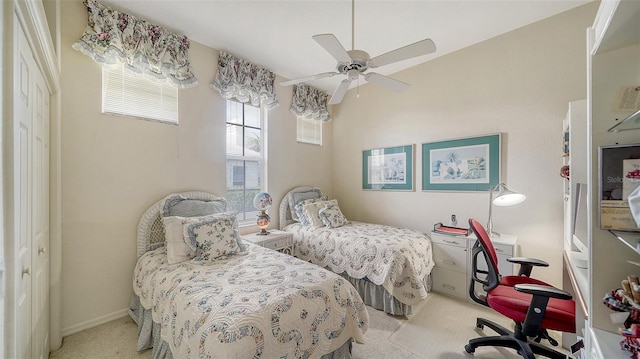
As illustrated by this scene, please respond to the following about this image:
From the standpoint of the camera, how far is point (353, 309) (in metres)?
1.62

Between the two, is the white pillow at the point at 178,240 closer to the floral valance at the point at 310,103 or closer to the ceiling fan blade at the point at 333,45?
the ceiling fan blade at the point at 333,45

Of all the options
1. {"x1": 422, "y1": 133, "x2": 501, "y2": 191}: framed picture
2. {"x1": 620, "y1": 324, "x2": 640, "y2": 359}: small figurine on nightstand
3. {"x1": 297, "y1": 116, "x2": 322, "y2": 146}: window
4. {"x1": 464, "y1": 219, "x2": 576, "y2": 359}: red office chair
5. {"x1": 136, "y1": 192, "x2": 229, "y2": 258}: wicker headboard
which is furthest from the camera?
{"x1": 297, "y1": 116, "x2": 322, "y2": 146}: window

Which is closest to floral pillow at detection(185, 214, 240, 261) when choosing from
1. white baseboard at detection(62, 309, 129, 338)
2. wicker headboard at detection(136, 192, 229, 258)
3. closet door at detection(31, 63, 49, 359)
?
wicker headboard at detection(136, 192, 229, 258)

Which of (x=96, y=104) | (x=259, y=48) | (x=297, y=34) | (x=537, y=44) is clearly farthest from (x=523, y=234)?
(x=96, y=104)

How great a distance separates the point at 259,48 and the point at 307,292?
2721mm

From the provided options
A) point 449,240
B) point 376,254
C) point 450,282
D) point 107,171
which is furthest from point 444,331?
point 107,171

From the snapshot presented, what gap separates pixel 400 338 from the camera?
2.00 m

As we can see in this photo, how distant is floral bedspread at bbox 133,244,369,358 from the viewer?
116 centimetres

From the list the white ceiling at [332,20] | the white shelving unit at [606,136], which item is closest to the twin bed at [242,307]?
the white shelving unit at [606,136]

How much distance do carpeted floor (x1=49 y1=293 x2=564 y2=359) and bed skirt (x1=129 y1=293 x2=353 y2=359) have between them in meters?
0.07

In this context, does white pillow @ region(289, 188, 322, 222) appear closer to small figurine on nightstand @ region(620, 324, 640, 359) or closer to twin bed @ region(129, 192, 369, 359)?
twin bed @ region(129, 192, 369, 359)

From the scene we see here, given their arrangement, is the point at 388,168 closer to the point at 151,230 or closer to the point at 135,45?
the point at 151,230

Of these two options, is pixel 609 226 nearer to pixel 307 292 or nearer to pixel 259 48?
A: pixel 307 292

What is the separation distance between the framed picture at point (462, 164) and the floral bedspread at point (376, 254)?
31.7 inches
